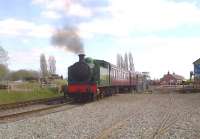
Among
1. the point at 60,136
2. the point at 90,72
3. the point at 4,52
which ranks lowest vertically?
the point at 60,136

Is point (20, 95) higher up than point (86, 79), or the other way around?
point (86, 79)

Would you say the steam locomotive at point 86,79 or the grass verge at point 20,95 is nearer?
the steam locomotive at point 86,79

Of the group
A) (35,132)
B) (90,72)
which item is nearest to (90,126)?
(35,132)

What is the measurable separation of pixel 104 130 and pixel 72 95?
1836cm

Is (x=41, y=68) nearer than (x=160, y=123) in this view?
No

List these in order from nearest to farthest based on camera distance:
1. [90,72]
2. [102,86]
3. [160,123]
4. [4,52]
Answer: [160,123] < [90,72] < [102,86] < [4,52]

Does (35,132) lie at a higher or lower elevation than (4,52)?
lower

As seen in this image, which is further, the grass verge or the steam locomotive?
the grass verge

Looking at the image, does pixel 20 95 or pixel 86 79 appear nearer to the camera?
pixel 86 79

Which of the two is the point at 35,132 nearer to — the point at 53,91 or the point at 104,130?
the point at 104,130

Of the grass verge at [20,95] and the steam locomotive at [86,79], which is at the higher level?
the steam locomotive at [86,79]

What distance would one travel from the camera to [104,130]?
13758 mm

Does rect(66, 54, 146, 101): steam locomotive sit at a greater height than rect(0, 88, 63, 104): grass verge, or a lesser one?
greater

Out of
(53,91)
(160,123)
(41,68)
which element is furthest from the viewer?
(41,68)
